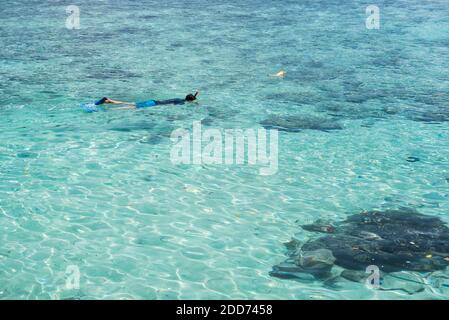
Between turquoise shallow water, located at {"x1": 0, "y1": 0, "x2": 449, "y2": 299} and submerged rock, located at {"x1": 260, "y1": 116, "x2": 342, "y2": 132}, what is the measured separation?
0.12 meters

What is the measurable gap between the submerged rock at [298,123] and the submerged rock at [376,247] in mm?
4064

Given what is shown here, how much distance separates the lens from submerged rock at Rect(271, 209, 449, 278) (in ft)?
23.5

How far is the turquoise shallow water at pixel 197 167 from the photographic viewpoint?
715cm

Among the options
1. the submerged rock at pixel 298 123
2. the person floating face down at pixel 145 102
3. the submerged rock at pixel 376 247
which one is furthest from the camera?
the person floating face down at pixel 145 102

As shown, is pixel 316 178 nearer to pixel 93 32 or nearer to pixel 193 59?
pixel 193 59

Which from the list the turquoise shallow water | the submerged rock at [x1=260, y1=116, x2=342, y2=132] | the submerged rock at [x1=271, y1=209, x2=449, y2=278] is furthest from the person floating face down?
the submerged rock at [x1=271, y1=209, x2=449, y2=278]

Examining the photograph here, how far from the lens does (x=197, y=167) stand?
33.4 ft

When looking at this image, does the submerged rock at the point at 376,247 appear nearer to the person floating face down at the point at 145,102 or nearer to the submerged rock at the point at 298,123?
the submerged rock at the point at 298,123

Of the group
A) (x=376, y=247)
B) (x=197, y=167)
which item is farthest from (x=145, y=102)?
(x=376, y=247)

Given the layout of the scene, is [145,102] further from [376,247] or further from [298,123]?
[376,247]

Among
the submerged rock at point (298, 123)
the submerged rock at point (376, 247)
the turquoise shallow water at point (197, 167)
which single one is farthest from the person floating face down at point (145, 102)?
the submerged rock at point (376, 247)

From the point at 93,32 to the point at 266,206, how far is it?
15.0 meters

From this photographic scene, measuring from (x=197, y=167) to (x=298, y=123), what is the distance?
3208 millimetres

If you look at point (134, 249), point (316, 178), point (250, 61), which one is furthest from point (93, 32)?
point (134, 249)
